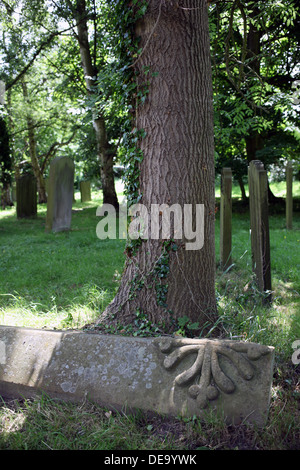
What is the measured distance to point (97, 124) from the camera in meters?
13.1

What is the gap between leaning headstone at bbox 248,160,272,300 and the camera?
4.83 meters

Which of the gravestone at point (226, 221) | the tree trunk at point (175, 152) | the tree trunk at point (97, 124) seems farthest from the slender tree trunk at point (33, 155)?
the tree trunk at point (175, 152)

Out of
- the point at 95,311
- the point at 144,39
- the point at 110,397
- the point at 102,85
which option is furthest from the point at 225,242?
the point at 110,397

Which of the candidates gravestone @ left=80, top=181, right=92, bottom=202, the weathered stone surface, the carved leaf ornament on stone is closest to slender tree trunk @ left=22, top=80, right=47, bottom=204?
A: gravestone @ left=80, top=181, right=92, bottom=202

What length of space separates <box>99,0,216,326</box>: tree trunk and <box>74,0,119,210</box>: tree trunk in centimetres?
812

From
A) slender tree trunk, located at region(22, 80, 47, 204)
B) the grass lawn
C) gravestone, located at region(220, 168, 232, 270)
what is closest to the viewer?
the grass lawn

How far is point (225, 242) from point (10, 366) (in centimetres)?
387

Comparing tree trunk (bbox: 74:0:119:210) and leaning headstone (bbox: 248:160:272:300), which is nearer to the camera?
leaning headstone (bbox: 248:160:272:300)

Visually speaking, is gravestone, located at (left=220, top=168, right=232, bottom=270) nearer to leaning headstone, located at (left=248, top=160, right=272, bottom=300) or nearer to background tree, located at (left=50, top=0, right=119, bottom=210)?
leaning headstone, located at (left=248, top=160, right=272, bottom=300)

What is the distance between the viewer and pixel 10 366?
3086 millimetres

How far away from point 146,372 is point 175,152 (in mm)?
1936

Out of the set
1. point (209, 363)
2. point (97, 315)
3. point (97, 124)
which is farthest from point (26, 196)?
point (209, 363)

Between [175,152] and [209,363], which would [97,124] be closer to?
[175,152]

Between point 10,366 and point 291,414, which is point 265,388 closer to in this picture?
point 291,414
